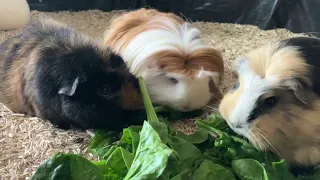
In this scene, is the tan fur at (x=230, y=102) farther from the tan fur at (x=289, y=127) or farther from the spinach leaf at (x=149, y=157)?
the spinach leaf at (x=149, y=157)

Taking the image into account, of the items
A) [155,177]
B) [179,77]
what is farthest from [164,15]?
[155,177]

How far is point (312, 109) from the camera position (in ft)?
4.32

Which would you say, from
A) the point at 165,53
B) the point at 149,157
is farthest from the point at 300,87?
the point at 165,53

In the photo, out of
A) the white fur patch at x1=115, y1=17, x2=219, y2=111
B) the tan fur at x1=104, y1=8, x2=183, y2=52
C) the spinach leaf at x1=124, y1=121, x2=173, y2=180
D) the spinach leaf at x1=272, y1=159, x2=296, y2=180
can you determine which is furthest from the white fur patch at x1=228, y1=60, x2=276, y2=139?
the tan fur at x1=104, y1=8, x2=183, y2=52

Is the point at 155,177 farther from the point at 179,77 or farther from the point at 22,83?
the point at 22,83

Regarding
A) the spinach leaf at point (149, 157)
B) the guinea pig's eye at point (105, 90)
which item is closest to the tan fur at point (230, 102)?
the spinach leaf at point (149, 157)

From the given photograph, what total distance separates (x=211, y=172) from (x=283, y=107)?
254 millimetres

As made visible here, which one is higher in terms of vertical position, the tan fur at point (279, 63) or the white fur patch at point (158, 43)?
the tan fur at point (279, 63)

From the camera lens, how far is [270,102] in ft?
4.34

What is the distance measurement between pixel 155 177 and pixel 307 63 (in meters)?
0.53

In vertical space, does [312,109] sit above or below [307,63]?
below

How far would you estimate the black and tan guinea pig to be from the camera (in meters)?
1.54

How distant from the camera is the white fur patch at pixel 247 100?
1318 mm

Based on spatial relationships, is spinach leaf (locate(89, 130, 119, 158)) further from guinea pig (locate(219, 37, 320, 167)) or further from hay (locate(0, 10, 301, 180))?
guinea pig (locate(219, 37, 320, 167))
